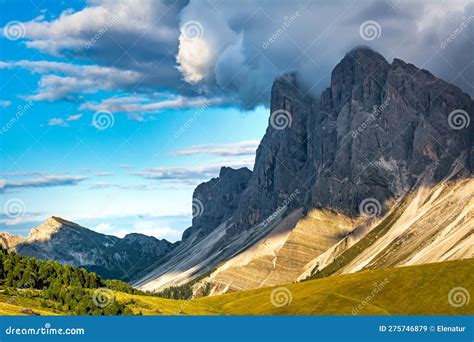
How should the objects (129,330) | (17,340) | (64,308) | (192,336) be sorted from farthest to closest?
(64,308), (129,330), (192,336), (17,340)

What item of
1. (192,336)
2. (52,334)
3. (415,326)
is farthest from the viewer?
(415,326)

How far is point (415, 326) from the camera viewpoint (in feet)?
518

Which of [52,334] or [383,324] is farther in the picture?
[383,324]

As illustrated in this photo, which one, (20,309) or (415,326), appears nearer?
(20,309)

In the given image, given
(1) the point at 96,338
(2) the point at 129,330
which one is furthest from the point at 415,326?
(1) the point at 96,338

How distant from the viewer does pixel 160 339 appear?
121562mm

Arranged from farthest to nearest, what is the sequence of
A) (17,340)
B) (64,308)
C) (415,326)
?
(64,308)
(415,326)
(17,340)

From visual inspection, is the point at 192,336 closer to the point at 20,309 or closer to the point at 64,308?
the point at 20,309

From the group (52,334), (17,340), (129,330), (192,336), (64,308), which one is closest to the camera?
(17,340)

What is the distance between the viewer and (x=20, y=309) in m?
138

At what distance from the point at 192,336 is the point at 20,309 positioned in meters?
36.6

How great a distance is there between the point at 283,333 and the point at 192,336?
1980 centimetres

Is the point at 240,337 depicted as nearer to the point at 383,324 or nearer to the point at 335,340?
the point at 335,340


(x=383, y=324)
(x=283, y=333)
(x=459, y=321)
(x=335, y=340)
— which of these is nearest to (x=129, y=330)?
(x=283, y=333)
